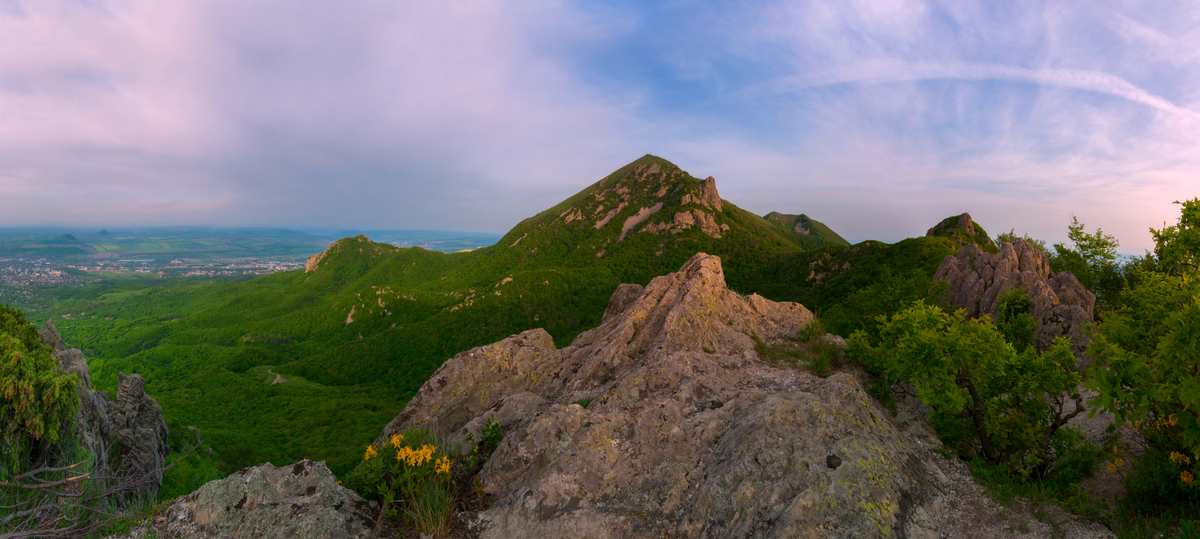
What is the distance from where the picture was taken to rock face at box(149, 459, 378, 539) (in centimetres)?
621

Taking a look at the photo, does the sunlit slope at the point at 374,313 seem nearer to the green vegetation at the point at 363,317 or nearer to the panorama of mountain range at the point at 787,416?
the green vegetation at the point at 363,317

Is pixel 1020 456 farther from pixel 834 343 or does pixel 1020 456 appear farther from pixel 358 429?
pixel 358 429

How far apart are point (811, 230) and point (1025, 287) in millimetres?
165680

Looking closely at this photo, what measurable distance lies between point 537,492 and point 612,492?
1375 millimetres

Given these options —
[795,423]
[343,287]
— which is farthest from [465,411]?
[343,287]

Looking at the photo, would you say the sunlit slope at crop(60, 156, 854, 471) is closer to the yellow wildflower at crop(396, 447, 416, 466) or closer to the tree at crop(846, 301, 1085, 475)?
the yellow wildflower at crop(396, 447, 416, 466)

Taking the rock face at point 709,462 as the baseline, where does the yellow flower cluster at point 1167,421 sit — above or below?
above

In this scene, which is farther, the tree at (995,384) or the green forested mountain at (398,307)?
the green forested mountain at (398,307)

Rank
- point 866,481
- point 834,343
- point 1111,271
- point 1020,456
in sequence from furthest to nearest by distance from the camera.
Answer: point 1111,271 → point 834,343 → point 1020,456 → point 866,481

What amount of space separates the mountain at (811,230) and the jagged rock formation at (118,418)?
16701cm

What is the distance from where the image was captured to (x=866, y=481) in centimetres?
620

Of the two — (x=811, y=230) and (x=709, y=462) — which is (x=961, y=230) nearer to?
(x=709, y=462)

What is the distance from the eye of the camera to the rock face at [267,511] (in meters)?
6.21

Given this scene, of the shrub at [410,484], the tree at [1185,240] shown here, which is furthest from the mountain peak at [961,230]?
the shrub at [410,484]
